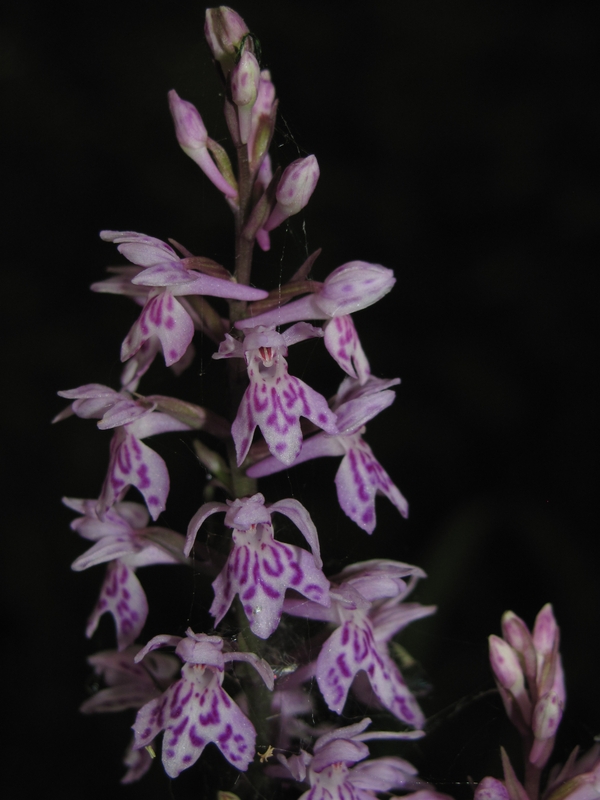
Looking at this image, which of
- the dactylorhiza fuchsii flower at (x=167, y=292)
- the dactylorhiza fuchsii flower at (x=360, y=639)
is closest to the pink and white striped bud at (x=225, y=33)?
the dactylorhiza fuchsii flower at (x=167, y=292)

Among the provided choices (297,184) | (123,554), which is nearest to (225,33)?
(297,184)

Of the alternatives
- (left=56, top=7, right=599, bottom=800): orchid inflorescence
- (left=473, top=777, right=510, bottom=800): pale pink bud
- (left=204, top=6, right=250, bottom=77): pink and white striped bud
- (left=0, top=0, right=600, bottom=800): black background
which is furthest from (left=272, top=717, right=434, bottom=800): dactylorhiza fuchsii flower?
(left=0, top=0, right=600, bottom=800): black background

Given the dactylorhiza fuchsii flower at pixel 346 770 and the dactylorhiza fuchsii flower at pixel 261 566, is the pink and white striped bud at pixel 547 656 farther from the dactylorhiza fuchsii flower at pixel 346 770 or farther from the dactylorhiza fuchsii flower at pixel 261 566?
the dactylorhiza fuchsii flower at pixel 261 566

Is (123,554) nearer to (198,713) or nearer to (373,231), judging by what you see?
(198,713)

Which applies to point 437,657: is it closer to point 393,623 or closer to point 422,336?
point 393,623

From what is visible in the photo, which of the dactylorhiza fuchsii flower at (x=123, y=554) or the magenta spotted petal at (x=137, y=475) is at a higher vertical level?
the magenta spotted petal at (x=137, y=475)

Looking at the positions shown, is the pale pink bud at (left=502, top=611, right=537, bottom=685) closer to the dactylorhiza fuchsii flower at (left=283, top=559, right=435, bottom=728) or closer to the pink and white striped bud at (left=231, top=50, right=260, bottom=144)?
the dactylorhiza fuchsii flower at (left=283, top=559, right=435, bottom=728)
